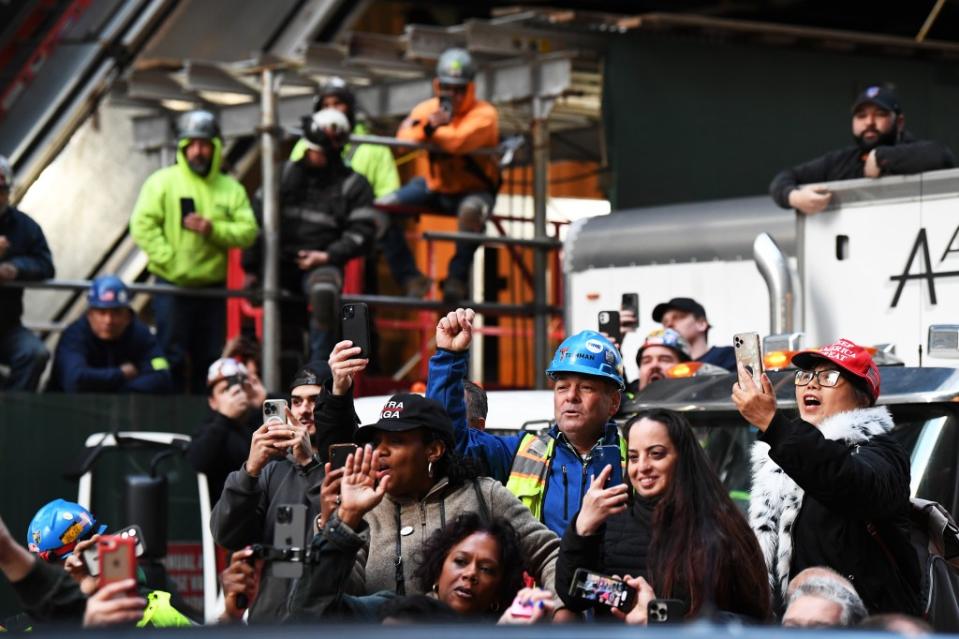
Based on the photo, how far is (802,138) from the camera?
16.7m

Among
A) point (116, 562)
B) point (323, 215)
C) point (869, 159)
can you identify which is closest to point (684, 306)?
point (869, 159)

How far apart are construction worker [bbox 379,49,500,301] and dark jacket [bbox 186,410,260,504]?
11.0 ft

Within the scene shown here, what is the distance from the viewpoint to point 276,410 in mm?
7559

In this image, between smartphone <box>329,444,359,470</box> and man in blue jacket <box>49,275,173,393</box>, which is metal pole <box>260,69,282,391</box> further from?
smartphone <box>329,444,359,470</box>

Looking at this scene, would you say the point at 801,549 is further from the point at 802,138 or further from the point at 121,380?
the point at 802,138

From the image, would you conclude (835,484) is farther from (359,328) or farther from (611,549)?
(359,328)

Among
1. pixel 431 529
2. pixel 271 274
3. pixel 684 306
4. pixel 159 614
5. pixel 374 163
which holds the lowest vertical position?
pixel 159 614

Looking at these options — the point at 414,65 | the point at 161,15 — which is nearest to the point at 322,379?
the point at 414,65

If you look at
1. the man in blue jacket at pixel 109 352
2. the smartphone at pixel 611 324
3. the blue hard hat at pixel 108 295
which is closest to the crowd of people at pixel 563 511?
the smartphone at pixel 611 324

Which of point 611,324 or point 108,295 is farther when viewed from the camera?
point 108,295

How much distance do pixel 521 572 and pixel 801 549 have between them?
3.73ft

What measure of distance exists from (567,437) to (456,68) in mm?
7056

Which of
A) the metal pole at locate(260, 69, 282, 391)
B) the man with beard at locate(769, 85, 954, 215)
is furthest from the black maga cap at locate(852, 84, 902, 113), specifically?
the metal pole at locate(260, 69, 282, 391)

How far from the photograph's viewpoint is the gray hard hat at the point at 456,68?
14305 millimetres
